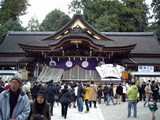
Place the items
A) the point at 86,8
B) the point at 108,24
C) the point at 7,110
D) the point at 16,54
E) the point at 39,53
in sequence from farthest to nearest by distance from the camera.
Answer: the point at 86,8 → the point at 108,24 → the point at 16,54 → the point at 39,53 → the point at 7,110

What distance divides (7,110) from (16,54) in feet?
78.4

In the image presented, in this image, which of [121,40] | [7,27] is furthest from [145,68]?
[7,27]

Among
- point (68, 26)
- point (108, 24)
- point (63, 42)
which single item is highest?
point (108, 24)

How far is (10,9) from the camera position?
1722 inches

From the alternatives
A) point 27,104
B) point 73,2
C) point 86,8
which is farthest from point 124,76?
point 73,2

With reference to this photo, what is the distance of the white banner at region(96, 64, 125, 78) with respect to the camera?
2153 cm

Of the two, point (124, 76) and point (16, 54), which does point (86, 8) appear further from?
point (124, 76)

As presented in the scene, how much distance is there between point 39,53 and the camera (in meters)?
24.3

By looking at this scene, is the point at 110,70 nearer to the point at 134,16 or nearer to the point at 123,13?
the point at 123,13

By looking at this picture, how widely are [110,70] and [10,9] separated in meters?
27.9

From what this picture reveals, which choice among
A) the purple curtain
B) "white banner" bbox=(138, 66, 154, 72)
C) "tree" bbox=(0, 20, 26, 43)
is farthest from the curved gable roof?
"tree" bbox=(0, 20, 26, 43)

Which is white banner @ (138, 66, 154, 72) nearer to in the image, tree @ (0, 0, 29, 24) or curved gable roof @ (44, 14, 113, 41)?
curved gable roof @ (44, 14, 113, 41)

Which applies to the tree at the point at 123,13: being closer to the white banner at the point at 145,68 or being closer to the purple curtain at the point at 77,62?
the purple curtain at the point at 77,62

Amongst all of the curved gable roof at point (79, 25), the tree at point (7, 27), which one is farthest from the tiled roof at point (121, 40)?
the tree at point (7, 27)
